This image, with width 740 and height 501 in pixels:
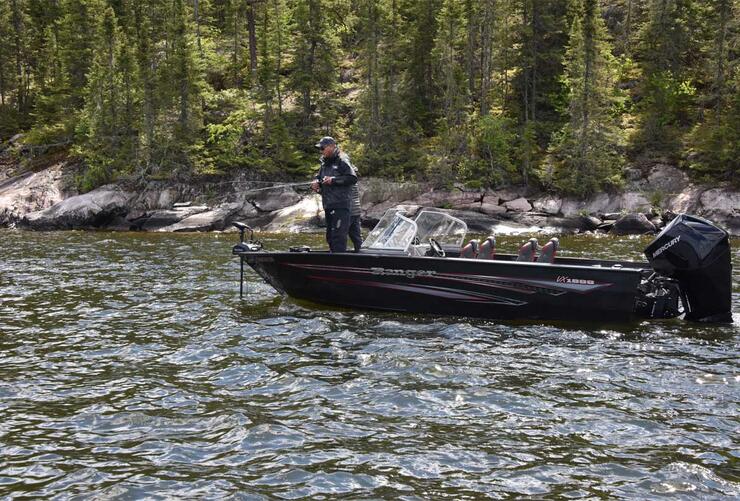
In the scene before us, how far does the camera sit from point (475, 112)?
43344 mm

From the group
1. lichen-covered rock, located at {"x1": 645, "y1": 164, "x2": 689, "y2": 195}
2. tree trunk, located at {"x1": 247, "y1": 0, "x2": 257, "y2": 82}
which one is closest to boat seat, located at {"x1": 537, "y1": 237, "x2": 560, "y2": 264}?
lichen-covered rock, located at {"x1": 645, "y1": 164, "x2": 689, "y2": 195}

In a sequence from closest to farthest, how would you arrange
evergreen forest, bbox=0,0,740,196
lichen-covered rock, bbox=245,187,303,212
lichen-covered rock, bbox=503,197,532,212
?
lichen-covered rock, bbox=503,197,532,212 < lichen-covered rock, bbox=245,187,303,212 < evergreen forest, bbox=0,0,740,196

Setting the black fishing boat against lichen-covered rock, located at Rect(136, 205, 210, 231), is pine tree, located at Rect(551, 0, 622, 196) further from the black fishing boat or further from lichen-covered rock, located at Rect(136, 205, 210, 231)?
the black fishing boat

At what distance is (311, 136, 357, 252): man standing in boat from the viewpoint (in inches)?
520

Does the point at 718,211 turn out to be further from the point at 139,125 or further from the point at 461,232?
the point at 139,125

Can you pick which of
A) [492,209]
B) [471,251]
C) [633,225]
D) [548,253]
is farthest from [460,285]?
[492,209]

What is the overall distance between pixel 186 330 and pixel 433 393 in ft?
17.1

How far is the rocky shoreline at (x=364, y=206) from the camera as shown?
112ft

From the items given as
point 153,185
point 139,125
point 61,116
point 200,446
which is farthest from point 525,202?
point 61,116

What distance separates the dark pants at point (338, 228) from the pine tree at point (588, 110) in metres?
26.9

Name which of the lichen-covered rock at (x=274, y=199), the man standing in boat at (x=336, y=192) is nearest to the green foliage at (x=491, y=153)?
the lichen-covered rock at (x=274, y=199)

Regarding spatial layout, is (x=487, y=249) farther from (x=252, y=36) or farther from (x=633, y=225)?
(x=252, y=36)

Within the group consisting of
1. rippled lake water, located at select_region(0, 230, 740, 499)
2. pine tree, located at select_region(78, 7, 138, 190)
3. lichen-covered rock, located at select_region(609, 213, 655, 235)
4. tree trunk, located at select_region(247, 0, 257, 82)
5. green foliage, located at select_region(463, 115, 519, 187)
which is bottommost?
rippled lake water, located at select_region(0, 230, 740, 499)

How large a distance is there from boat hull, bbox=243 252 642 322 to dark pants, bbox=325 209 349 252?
0.46 m
